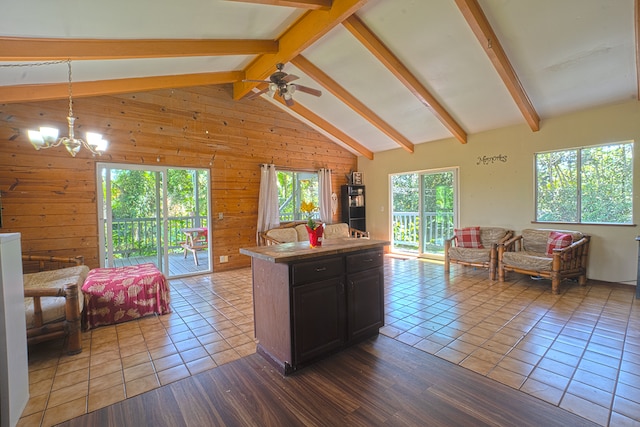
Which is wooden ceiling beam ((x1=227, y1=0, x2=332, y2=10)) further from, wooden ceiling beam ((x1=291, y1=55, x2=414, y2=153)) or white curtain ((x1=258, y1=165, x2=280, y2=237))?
white curtain ((x1=258, y1=165, x2=280, y2=237))

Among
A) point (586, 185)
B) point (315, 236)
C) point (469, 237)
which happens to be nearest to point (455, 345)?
point (315, 236)

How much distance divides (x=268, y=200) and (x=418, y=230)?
3486 millimetres

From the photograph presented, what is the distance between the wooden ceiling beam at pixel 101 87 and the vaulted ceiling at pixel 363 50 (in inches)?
0.5

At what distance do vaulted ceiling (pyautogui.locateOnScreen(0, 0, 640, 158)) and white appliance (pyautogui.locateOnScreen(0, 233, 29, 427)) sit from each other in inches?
69.1

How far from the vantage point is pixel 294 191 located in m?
6.70

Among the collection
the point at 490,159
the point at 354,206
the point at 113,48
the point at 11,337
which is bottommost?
the point at 11,337

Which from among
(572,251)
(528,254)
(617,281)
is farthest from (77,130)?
(617,281)

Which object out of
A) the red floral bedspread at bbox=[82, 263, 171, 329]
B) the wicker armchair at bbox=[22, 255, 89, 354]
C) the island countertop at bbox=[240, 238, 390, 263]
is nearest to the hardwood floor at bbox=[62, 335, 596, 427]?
the island countertop at bbox=[240, 238, 390, 263]

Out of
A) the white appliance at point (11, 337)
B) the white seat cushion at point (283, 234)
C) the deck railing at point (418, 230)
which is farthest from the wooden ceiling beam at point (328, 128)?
the white appliance at point (11, 337)

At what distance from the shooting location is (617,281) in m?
4.32

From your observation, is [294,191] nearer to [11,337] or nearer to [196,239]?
[196,239]

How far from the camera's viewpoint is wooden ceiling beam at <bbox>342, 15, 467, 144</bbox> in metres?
3.57

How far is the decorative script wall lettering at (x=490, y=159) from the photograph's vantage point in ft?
17.5

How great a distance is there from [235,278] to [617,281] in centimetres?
594
